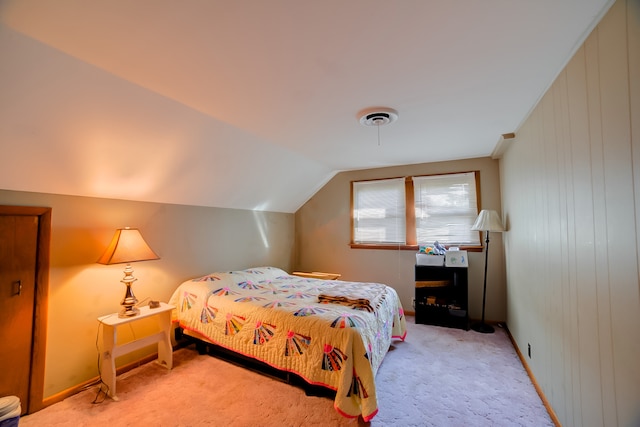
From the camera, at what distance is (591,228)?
4.43 ft

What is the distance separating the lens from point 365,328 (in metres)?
2.15

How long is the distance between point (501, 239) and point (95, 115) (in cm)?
458

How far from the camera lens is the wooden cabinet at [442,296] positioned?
3.63 metres

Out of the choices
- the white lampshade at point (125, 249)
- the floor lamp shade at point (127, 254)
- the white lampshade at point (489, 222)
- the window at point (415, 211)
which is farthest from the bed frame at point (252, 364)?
the white lampshade at point (489, 222)

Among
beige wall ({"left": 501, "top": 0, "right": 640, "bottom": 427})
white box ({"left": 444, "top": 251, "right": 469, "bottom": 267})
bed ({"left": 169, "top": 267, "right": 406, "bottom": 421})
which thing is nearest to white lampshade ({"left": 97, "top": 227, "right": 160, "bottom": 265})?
bed ({"left": 169, "top": 267, "right": 406, "bottom": 421})

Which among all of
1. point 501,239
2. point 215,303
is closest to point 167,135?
point 215,303

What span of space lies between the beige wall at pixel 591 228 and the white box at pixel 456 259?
1361 millimetres

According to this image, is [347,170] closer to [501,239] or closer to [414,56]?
[501,239]

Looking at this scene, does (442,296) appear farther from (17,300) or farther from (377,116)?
(17,300)

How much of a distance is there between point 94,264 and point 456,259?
3.99 meters

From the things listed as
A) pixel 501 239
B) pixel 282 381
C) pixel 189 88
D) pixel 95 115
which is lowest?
pixel 282 381

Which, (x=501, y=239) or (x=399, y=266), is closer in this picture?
(x=501, y=239)

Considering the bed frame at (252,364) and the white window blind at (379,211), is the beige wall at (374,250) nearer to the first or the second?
the white window blind at (379,211)

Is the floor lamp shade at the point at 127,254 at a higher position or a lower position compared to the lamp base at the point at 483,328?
higher
